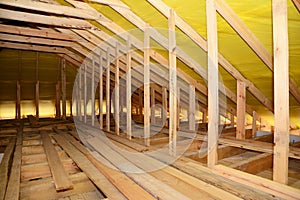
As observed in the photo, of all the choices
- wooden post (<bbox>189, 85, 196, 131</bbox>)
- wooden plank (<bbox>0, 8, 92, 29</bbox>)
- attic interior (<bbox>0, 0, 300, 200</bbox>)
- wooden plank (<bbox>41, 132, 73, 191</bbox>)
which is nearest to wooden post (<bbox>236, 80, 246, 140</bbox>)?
attic interior (<bbox>0, 0, 300, 200</bbox>)

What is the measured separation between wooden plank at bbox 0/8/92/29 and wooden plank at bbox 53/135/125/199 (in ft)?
5.95

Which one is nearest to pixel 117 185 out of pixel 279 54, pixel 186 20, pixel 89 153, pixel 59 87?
pixel 89 153

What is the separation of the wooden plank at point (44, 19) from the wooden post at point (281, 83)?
9.16ft

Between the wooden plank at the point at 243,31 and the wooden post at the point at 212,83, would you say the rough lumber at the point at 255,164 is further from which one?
the wooden plank at the point at 243,31

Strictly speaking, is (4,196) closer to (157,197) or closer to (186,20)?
(157,197)

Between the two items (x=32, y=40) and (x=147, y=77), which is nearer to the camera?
(x=147, y=77)

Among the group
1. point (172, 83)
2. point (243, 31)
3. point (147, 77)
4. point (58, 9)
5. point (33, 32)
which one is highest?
point (33, 32)

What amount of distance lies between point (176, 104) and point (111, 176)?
1.14 m

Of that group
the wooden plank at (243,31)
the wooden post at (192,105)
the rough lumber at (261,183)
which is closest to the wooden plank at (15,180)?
the rough lumber at (261,183)

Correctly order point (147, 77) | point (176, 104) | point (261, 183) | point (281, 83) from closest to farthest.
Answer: point (281, 83), point (261, 183), point (176, 104), point (147, 77)

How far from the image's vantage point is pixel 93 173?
2.05 meters

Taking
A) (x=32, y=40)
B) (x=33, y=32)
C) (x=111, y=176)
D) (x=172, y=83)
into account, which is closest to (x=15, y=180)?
(x=111, y=176)

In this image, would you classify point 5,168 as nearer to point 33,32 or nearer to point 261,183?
point 261,183

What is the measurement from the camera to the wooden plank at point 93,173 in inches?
65.6
